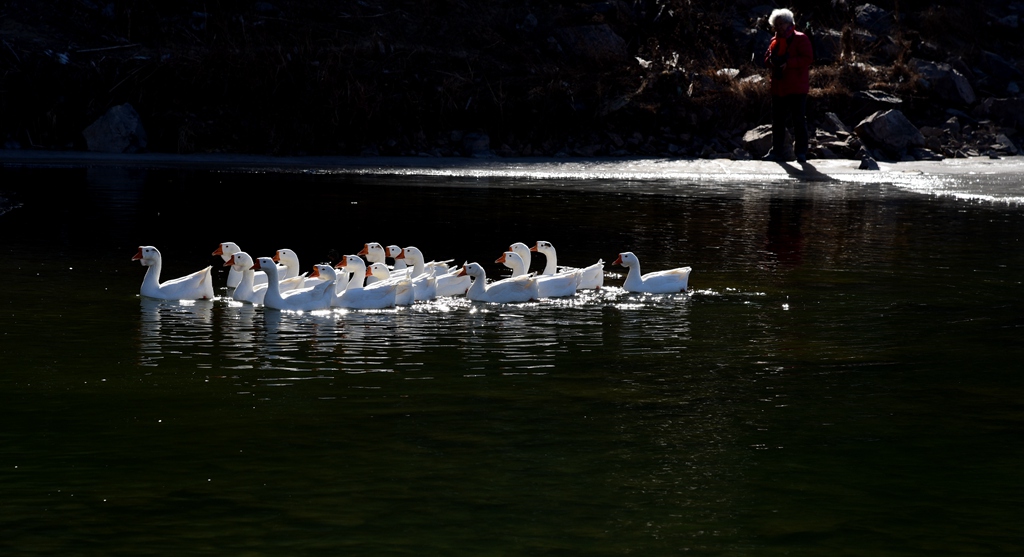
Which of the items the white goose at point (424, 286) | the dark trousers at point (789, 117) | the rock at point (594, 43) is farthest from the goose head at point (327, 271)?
the rock at point (594, 43)

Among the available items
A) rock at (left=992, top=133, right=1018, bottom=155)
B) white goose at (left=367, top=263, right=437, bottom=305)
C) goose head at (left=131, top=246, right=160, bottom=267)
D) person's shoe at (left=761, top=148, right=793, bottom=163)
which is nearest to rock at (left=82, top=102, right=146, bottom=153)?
person's shoe at (left=761, top=148, right=793, bottom=163)

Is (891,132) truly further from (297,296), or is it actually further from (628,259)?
(297,296)

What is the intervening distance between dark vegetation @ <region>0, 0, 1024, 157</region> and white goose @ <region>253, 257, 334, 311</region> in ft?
59.2

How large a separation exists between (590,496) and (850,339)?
4.66 m

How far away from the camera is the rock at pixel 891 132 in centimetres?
2908

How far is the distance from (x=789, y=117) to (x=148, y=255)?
1814cm

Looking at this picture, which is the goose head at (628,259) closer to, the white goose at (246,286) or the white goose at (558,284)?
the white goose at (558,284)

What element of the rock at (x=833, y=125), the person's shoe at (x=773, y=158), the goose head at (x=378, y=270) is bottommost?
the goose head at (x=378, y=270)

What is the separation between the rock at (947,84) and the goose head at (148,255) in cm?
2450

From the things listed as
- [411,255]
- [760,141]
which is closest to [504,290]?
[411,255]

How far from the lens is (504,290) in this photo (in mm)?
12859

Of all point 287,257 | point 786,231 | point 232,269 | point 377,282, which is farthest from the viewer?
point 786,231

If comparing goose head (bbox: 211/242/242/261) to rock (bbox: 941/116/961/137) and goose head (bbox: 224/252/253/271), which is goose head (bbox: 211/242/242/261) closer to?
goose head (bbox: 224/252/253/271)

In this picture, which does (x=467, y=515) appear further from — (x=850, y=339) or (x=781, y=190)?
(x=781, y=190)
